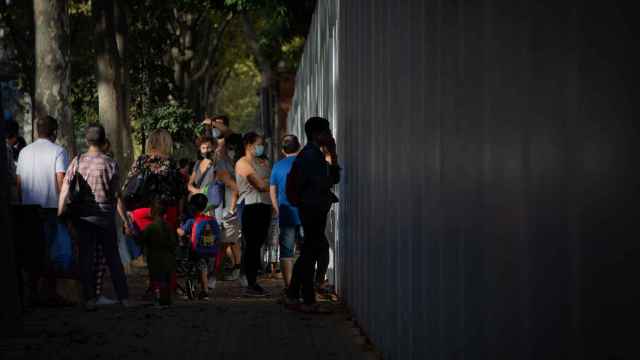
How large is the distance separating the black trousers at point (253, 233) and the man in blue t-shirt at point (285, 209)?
2.04ft

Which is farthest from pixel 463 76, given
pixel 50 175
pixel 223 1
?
pixel 223 1

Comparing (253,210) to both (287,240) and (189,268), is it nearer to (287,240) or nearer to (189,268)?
(287,240)

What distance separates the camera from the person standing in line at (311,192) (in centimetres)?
1180

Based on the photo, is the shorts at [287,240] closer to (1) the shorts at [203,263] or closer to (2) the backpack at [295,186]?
(1) the shorts at [203,263]

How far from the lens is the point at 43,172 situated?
42.1 feet

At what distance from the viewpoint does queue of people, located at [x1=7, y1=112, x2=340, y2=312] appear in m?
12.0

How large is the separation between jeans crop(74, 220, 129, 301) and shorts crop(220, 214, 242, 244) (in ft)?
13.7

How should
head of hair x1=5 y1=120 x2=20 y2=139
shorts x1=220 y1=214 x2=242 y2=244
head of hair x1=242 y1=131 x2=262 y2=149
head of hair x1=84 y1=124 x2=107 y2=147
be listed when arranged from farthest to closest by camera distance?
shorts x1=220 y1=214 x2=242 y2=244 → head of hair x1=242 y1=131 x2=262 y2=149 → head of hair x1=5 y1=120 x2=20 y2=139 → head of hair x1=84 y1=124 x2=107 y2=147

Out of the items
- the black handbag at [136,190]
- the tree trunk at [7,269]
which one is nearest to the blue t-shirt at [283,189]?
the black handbag at [136,190]

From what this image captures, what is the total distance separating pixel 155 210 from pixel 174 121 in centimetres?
1891

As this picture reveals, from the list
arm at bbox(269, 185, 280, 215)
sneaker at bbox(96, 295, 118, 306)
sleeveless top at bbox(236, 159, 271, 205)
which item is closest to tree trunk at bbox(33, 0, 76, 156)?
sleeveless top at bbox(236, 159, 271, 205)

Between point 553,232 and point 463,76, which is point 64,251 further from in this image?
point 553,232

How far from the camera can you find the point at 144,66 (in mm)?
36625

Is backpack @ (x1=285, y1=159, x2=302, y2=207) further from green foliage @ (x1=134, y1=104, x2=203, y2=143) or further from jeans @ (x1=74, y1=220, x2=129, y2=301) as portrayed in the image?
green foliage @ (x1=134, y1=104, x2=203, y2=143)
